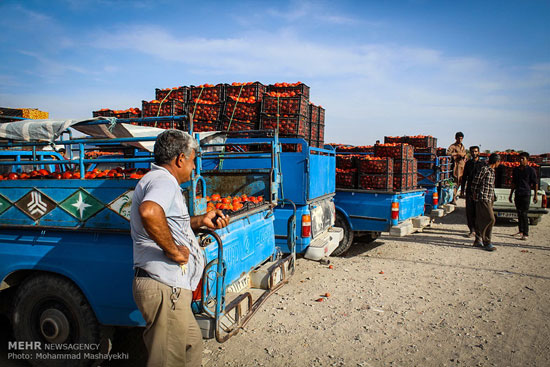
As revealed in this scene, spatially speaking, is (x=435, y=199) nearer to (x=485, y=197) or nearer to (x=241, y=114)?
(x=485, y=197)

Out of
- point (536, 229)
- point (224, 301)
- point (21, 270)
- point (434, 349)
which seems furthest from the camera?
point (536, 229)

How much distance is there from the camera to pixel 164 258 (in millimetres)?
2510

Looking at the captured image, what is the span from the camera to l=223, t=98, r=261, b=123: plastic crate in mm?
7605

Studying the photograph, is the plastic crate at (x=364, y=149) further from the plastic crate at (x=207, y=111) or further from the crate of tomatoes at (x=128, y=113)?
the crate of tomatoes at (x=128, y=113)

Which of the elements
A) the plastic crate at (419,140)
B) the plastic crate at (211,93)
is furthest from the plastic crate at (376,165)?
the plastic crate at (419,140)

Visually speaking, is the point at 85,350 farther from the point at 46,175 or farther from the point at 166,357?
the point at 46,175

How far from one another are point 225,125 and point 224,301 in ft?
16.2

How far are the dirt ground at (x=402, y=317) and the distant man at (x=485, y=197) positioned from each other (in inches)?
27.7

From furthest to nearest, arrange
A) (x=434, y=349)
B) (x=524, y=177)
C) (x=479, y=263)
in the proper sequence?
(x=524, y=177), (x=479, y=263), (x=434, y=349)

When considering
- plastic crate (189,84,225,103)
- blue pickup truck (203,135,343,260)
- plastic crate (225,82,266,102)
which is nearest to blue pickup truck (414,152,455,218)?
blue pickup truck (203,135,343,260)

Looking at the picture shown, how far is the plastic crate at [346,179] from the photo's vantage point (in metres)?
8.81

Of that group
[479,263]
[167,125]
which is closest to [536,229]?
[479,263]

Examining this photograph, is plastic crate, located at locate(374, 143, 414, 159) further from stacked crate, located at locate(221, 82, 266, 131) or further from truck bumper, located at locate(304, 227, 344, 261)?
stacked crate, located at locate(221, 82, 266, 131)

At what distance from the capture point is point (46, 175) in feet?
13.8
